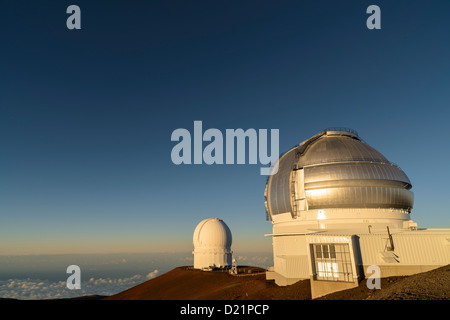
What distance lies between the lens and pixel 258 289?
24219mm

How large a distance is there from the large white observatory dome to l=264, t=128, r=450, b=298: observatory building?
0.08 meters

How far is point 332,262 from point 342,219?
5.33 meters

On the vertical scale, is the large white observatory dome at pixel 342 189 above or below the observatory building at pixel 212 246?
above

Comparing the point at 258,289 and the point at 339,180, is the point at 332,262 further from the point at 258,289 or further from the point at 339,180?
the point at 258,289

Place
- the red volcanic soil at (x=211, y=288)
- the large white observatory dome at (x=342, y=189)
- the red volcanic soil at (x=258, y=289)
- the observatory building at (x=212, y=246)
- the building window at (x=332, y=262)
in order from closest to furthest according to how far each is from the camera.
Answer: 1. the red volcanic soil at (x=258, y=289)
2. the building window at (x=332, y=262)
3. the red volcanic soil at (x=211, y=288)
4. the large white observatory dome at (x=342, y=189)
5. the observatory building at (x=212, y=246)

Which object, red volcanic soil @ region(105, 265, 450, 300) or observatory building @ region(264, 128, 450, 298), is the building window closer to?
observatory building @ region(264, 128, 450, 298)

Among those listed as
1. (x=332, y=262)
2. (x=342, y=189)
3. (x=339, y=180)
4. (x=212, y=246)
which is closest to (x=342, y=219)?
(x=342, y=189)

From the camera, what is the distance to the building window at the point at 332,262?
19.1 m

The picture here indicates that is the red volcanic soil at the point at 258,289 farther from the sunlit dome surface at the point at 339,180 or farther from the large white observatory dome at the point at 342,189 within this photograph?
the sunlit dome surface at the point at 339,180

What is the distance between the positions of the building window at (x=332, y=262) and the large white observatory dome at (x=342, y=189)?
392 cm

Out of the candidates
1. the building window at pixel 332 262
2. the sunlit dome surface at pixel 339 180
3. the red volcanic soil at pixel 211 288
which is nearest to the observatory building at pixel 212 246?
the red volcanic soil at pixel 211 288

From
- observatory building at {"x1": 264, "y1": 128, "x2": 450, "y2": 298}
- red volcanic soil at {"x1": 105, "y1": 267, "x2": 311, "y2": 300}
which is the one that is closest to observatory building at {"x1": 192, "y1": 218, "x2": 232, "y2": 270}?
red volcanic soil at {"x1": 105, "y1": 267, "x2": 311, "y2": 300}

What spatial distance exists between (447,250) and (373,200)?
631cm
